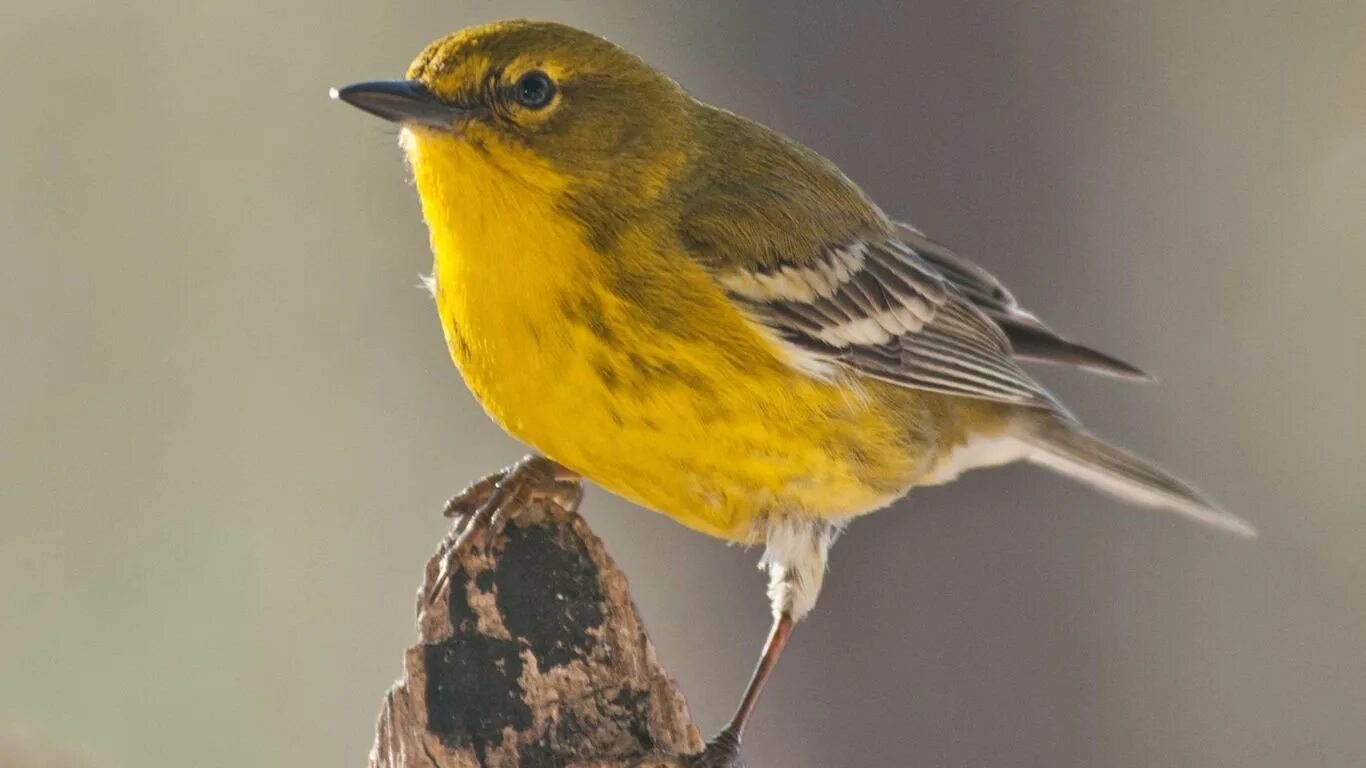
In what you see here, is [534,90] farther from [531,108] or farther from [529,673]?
[529,673]

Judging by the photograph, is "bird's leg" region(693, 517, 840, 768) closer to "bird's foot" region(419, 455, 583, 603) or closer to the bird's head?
"bird's foot" region(419, 455, 583, 603)

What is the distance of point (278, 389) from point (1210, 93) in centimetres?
454

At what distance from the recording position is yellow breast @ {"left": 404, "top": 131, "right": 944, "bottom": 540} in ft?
11.4

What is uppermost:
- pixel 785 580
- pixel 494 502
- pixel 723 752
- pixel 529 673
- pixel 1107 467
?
pixel 1107 467

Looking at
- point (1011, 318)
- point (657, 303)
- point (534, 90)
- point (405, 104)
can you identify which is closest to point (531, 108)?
point (534, 90)

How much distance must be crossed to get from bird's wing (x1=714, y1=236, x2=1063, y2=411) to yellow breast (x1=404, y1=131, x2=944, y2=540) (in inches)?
6.4

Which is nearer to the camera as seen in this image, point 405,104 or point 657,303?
point 405,104

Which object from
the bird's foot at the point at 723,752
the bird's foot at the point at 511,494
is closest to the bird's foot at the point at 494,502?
the bird's foot at the point at 511,494

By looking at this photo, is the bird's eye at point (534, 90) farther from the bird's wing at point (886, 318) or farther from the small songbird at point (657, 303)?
the bird's wing at point (886, 318)

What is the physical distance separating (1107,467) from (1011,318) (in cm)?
51

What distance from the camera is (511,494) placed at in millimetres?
3672

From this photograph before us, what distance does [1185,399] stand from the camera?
22.5 ft

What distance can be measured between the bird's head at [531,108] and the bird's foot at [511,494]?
0.64 m

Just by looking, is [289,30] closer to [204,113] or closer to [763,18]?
[204,113]
